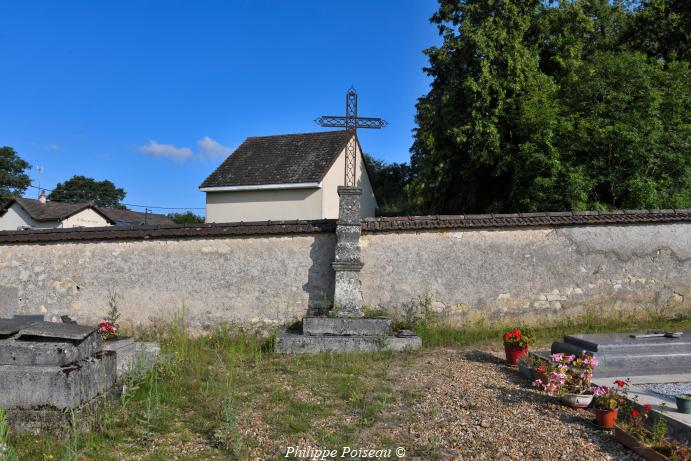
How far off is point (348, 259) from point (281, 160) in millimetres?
11722

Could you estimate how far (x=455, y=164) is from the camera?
1452 centimetres

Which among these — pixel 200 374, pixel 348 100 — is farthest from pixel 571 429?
pixel 348 100

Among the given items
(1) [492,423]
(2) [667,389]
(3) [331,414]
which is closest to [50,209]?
(3) [331,414]

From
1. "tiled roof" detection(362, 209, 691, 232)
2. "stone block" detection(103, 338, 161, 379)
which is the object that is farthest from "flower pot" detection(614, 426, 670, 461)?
"stone block" detection(103, 338, 161, 379)

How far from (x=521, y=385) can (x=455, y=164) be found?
31.7 ft

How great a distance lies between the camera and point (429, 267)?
8750 millimetres

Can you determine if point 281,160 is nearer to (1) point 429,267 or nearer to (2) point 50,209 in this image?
(1) point 429,267

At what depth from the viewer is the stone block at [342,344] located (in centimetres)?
756

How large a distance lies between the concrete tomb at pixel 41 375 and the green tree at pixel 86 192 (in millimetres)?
67965

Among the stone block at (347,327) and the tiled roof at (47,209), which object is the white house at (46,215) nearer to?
the tiled roof at (47,209)

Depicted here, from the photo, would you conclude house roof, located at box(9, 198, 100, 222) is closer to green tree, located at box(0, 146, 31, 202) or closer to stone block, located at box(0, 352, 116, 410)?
green tree, located at box(0, 146, 31, 202)

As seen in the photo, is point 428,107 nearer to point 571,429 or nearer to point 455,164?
point 455,164

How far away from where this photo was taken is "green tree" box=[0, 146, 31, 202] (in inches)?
1859

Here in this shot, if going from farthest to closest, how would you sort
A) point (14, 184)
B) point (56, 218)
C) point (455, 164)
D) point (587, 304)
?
point (14, 184) < point (56, 218) < point (455, 164) < point (587, 304)
